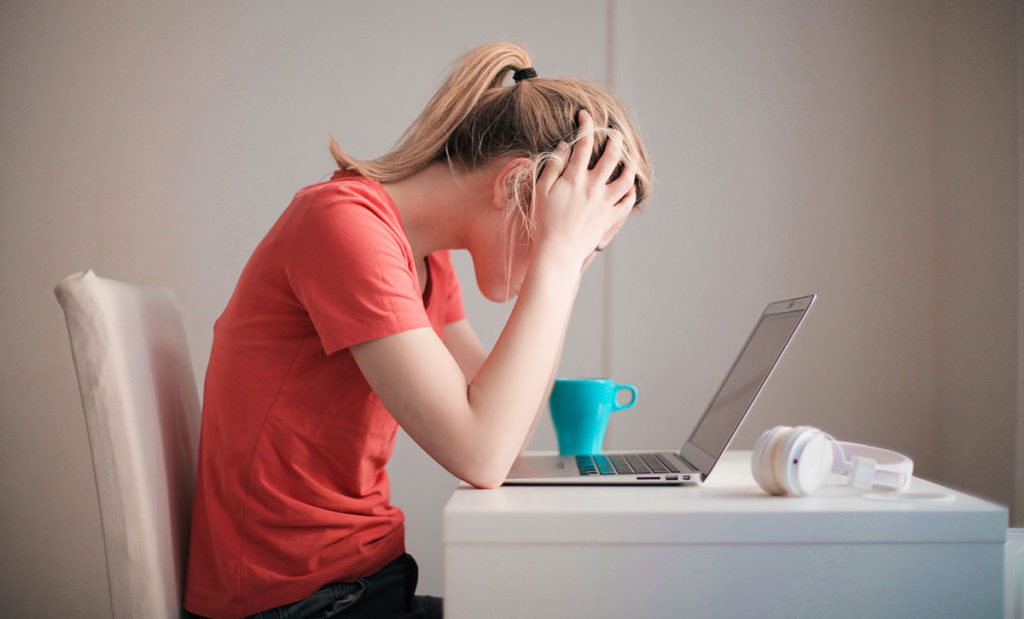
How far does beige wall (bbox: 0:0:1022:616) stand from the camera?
5.19 ft

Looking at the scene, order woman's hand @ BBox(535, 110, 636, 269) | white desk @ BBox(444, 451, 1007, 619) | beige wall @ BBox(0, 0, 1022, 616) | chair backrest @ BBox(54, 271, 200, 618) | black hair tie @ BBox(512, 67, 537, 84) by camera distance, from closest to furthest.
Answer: white desk @ BBox(444, 451, 1007, 619) → chair backrest @ BBox(54, 271, 200, 618) → woman's hand @ BBox(535, 110, 636, 269) → black hair tie @ BBox(512, 67, 537, 84) → beige wall @ BBox(0, 0, 1022, 616)

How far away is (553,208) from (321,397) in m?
0.32

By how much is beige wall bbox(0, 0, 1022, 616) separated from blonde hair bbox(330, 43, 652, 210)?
0.81 m

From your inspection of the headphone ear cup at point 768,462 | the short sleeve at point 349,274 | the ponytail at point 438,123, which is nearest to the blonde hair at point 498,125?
the ponytail at point 438,123

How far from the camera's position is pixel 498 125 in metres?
0.85

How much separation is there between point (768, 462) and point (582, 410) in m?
0.35

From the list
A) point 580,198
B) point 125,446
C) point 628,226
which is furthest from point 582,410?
point 628,226

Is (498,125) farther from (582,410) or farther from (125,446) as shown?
(125,446)

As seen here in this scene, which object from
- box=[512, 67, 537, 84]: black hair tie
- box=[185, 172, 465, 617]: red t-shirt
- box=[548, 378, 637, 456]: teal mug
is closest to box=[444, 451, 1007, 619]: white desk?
box=[185, 172, 465, 617]: red t-shirt

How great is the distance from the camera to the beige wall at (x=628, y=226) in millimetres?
1582

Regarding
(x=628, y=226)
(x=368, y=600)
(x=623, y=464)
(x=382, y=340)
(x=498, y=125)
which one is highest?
(x=498, y=125)

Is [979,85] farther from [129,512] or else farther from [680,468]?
[129,512]

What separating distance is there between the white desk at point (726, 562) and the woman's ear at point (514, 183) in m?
0.39

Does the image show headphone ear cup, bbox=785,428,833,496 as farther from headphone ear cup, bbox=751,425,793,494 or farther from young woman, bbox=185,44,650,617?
young woman, bbox=185,44,650,617
